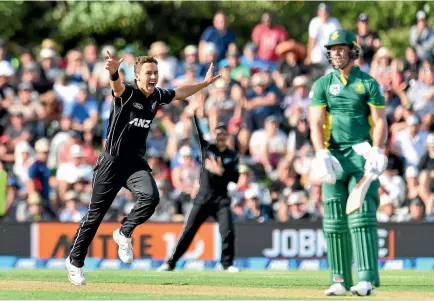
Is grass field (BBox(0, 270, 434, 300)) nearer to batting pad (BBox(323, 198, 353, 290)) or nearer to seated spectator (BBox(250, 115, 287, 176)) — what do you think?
batting pad (BBox(323, 198, 353, 290))

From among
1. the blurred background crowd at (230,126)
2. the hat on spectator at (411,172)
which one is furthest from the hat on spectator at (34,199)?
the hat on spectator at (411,172)

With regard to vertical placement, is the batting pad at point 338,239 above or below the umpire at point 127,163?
below

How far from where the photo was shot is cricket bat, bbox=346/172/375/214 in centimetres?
1177

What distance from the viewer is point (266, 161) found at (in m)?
21.7

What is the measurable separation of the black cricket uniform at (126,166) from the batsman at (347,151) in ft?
6.60

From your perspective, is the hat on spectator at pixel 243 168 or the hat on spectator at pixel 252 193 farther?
the hat on spectator at pixel 243 168

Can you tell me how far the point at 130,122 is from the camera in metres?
13.0

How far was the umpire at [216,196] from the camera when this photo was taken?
1738 cm

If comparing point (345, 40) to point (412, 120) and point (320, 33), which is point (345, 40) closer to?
point (412, 120)

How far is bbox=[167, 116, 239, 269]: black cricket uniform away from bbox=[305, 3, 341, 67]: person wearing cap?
6.34m

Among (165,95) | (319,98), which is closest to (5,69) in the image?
(165,95)

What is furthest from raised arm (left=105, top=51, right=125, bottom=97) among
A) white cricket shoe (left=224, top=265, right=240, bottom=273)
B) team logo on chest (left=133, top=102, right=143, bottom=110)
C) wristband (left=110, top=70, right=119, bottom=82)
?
white cricket shoe (left=224, top=265, right=240, bottom=273)

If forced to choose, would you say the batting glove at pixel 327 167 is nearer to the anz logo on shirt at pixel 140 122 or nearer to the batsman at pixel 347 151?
the batsman at pixel 347 151

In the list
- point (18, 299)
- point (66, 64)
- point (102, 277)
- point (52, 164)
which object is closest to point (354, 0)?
point (66, 64)
